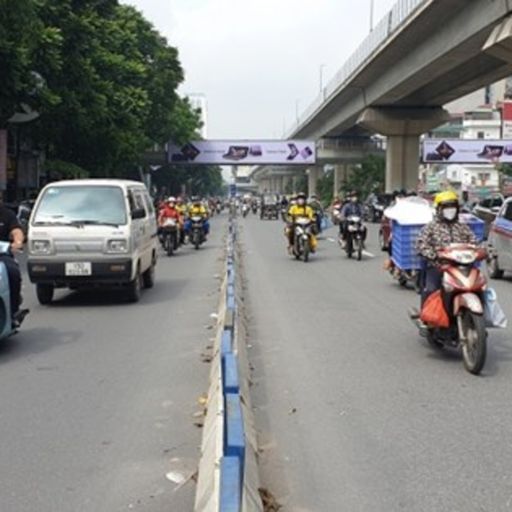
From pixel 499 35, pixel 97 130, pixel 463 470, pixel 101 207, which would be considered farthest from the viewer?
pixel 97 130

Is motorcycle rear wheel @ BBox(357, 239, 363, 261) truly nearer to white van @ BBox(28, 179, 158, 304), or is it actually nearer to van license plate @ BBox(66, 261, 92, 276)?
white van @ BBox(28, 179, 158, 304)

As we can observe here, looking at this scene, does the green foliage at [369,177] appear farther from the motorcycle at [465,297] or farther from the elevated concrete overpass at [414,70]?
the motorcycle at [465,297]

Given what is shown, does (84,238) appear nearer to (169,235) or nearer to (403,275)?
(403,275)

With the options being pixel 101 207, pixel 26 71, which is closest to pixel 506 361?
pixel 101 207

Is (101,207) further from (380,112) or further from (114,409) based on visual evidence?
(380,112)

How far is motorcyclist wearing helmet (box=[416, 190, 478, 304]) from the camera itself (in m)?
8.71

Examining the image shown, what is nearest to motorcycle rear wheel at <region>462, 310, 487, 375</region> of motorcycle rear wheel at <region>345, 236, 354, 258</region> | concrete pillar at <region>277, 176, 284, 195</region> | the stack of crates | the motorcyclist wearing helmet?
the motorcyclist wearing helmet

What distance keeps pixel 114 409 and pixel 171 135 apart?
5829 cm

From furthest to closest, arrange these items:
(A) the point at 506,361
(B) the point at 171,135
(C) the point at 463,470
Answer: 1. (B) the point at 171,135
2. (A) the point at 506,361
3. (C) the point at 463,470

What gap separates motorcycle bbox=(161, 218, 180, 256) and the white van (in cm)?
1036

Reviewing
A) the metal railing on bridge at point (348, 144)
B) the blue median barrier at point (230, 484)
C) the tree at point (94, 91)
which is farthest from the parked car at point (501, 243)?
the metal railing on bridge at point (348, 144)

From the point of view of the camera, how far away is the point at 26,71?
2452 cm

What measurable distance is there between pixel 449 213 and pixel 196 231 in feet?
63.0

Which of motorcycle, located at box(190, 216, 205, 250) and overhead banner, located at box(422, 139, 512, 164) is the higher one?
overhead banner, located at box(422, 139, 512, 164)
